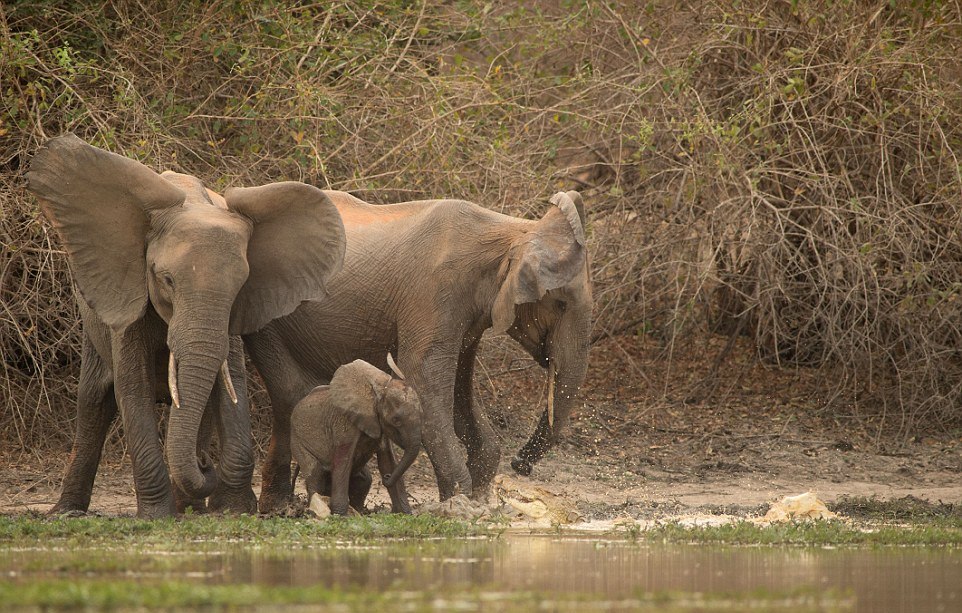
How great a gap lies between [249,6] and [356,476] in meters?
4.93

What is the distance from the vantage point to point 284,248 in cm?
1115

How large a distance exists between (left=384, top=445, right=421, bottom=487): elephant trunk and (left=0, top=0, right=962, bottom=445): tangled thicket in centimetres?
308

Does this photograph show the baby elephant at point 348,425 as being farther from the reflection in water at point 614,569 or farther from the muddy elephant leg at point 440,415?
the reflection in water at point 614,569

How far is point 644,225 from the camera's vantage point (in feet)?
52.0

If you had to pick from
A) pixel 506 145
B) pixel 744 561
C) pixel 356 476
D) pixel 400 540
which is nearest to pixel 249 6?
pixel 506 145

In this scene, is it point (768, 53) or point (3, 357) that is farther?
point (768, 53)

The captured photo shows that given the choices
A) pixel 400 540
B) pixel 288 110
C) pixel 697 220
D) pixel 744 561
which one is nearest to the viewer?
pixel 744 561

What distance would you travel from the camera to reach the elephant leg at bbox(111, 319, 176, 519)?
34.4ft

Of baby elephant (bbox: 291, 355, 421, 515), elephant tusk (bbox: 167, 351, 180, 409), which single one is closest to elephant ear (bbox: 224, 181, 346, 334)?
baby elephant (bbox: 291, 355, 421, 515)

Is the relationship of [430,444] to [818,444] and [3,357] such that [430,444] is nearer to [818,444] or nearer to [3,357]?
[3,357]

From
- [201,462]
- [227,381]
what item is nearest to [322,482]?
[201,462]

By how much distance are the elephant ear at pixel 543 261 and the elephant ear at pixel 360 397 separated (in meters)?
0.96

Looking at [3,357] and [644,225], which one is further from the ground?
[644,225]

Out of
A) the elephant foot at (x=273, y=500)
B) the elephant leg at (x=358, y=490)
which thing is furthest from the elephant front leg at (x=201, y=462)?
the elephant leg at (x=358, y=490)
